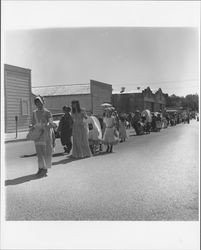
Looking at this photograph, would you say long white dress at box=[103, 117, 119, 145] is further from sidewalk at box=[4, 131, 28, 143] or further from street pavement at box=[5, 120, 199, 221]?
sidewalk at box=[4, 131, 28, 143]

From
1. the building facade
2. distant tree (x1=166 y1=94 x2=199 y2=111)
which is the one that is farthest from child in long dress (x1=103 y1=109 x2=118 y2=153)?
distant tree (x1=166 y1=94 x2=199 y2=111)

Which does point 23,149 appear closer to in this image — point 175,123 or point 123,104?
point 123,104

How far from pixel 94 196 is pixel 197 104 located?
1.14 m

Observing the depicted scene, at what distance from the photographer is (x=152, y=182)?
378 cm

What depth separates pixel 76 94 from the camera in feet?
12.1

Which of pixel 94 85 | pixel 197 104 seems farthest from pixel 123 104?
pixel 197 104

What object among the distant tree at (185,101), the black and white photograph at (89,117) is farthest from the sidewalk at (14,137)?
the distant tree at (185,101)

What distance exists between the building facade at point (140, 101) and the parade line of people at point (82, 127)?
5 cm

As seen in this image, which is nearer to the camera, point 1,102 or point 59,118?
point 1,102

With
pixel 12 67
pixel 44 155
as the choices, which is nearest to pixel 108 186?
pixel 44 155

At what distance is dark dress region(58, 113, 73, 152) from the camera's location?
3.97 m

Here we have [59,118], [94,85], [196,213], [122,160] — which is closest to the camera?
[196,213]

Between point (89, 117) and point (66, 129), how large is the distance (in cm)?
32

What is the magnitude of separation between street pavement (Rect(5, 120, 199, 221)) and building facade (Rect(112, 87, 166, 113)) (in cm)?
33
